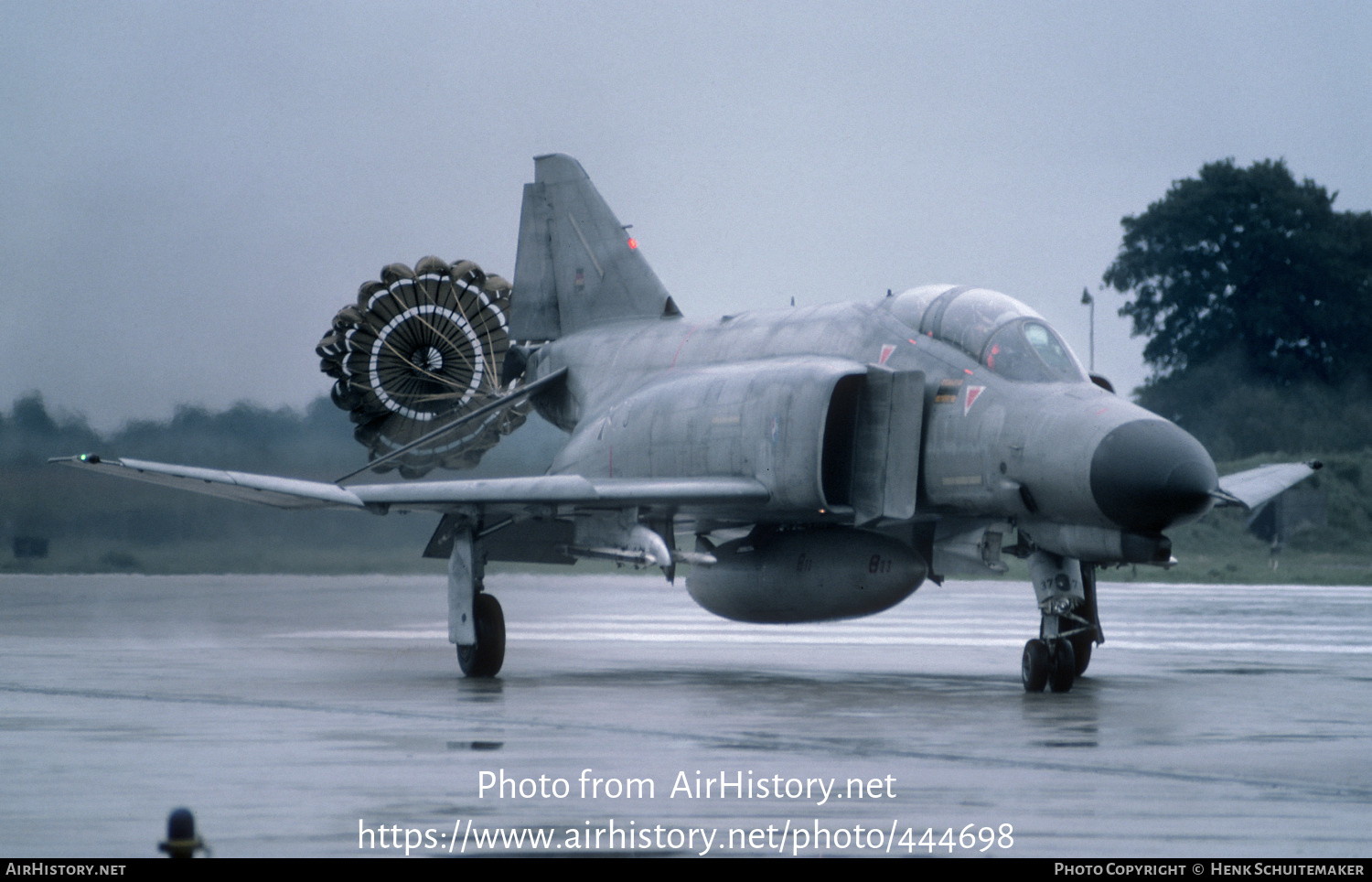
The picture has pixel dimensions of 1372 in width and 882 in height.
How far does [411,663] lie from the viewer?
1434 centimetres

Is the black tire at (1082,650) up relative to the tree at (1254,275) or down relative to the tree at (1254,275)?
down

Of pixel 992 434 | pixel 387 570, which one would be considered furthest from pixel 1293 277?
pixel 992 434

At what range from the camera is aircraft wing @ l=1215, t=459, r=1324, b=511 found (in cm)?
1240

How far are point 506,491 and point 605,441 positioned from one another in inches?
74.8

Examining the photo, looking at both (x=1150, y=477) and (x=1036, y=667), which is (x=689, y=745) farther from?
(x=1036, y=667)

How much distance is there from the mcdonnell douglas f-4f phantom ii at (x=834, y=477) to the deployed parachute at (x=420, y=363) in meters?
0.19

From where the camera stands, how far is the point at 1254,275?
54.6 m

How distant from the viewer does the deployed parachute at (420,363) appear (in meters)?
15.8

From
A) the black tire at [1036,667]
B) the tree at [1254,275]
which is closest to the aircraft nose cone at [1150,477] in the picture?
the black tire at [1036,667]

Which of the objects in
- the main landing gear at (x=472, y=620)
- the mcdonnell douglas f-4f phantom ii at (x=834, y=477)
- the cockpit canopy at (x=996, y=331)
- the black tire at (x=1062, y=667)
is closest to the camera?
the mcdonnell douglas f-4f phantom ii at (x=834, y=477)

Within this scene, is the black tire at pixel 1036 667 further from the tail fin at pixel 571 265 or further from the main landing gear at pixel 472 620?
the tail fin at pixel 571 265

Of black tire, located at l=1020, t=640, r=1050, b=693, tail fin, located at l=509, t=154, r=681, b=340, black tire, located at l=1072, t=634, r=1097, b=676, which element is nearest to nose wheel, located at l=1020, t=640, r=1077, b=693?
black tire, located at l=1020, t=640, r=1050, b=693

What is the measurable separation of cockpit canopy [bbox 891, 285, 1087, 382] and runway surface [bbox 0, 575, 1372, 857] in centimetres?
213

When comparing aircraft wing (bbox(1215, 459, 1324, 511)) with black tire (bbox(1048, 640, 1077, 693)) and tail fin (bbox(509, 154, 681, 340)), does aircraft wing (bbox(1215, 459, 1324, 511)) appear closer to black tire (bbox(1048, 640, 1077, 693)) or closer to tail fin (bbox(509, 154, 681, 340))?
black tire (bbox(1048, 640, 1077, 693))
